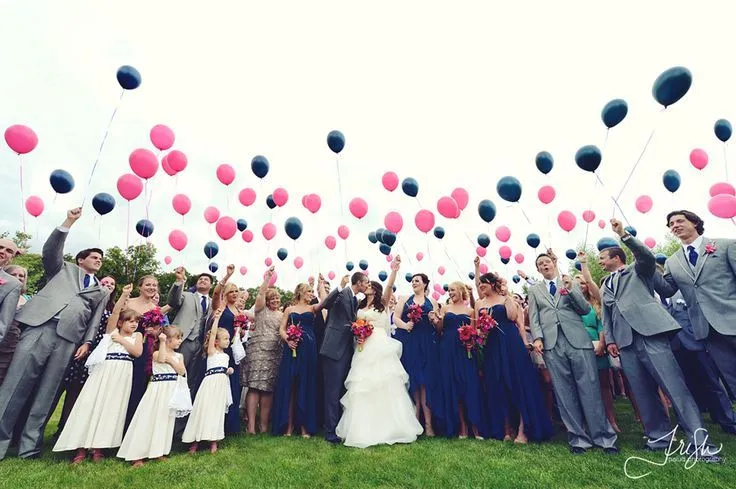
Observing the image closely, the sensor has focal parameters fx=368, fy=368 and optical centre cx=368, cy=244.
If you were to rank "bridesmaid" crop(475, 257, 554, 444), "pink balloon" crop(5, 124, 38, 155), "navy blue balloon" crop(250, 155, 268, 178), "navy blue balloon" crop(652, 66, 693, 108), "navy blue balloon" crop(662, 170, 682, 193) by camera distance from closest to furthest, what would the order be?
"navy blue balloon" crop(652, 66, 693, 108)
"bridesmaid" crop(475, 257, 554, 444)
"pink balloon" crop(5, 124, 38, 155)
"navy blue balloon" crop(250, 155, 268, 178)
"navy blue balloon" crop(662, 170, 682, 193)

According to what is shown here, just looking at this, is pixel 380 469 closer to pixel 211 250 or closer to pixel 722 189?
pixel 211 250

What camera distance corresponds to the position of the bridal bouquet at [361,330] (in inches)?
227

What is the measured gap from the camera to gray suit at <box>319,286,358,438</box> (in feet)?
18.1

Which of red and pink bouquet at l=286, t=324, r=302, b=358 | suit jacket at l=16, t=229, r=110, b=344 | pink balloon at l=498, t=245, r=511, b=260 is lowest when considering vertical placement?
red and pink bouquet at l=286, t=324, r=302, b=358

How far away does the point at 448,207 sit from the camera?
807cm

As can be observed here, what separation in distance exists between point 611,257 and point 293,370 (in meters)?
5.07

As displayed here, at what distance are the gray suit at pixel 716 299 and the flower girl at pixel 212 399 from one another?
20.5ft

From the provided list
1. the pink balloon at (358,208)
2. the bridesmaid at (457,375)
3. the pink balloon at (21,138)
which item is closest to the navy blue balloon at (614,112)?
the bridesmaid at (457,375)

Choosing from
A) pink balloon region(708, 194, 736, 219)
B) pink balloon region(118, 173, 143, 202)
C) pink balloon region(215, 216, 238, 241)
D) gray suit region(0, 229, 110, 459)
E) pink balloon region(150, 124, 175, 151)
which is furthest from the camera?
pink balloon region(215, 216, 238, 241)

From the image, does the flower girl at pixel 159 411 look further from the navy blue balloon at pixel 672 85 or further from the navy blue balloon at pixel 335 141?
the navy blue balloon at pixel 672 85

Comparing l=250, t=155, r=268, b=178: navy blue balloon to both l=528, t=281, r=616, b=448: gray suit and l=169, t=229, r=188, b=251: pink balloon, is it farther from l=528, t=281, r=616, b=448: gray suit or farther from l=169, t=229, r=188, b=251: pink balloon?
l=528, t=281, r=616, b=448: gray suit

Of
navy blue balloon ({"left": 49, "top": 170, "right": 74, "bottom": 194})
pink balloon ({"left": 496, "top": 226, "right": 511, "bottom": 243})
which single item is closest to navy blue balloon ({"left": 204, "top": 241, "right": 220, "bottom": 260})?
navy blue balloon ({"left": 49, "top": 170, "right": 74, "bottom": 194})

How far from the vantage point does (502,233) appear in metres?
11.4

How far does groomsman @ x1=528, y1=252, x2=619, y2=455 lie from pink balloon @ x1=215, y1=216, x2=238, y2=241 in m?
6.40
